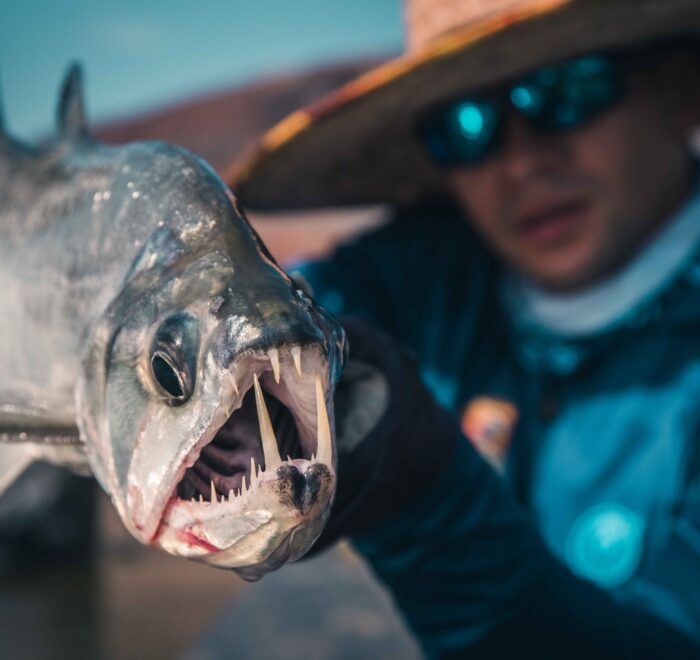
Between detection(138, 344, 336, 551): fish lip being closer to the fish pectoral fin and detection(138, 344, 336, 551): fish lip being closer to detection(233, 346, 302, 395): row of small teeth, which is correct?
detection(233, 346, 302, 395): row of small teeth

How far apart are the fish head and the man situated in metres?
0.46

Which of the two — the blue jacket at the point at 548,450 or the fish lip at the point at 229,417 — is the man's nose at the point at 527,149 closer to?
the blue jacket at the point at 548,450

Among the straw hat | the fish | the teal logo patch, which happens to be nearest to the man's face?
the straw hat

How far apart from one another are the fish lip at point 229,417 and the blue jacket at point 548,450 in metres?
0.59

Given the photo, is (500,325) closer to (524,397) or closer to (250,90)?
(524,397)

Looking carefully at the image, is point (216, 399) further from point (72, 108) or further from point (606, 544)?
point (606, 544)

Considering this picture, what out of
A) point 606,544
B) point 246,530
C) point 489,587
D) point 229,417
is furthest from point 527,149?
point 246,530

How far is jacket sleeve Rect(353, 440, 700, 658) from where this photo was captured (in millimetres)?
1415

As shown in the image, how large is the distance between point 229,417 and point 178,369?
0.08 meters

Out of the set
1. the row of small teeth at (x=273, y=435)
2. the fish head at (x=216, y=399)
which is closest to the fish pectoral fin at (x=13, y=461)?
the fish head at (x=216, y=399)

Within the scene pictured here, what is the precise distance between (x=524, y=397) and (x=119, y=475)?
1461 mm

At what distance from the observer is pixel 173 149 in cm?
112

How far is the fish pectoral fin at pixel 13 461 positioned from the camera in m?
1.18

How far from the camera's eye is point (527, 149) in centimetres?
208
